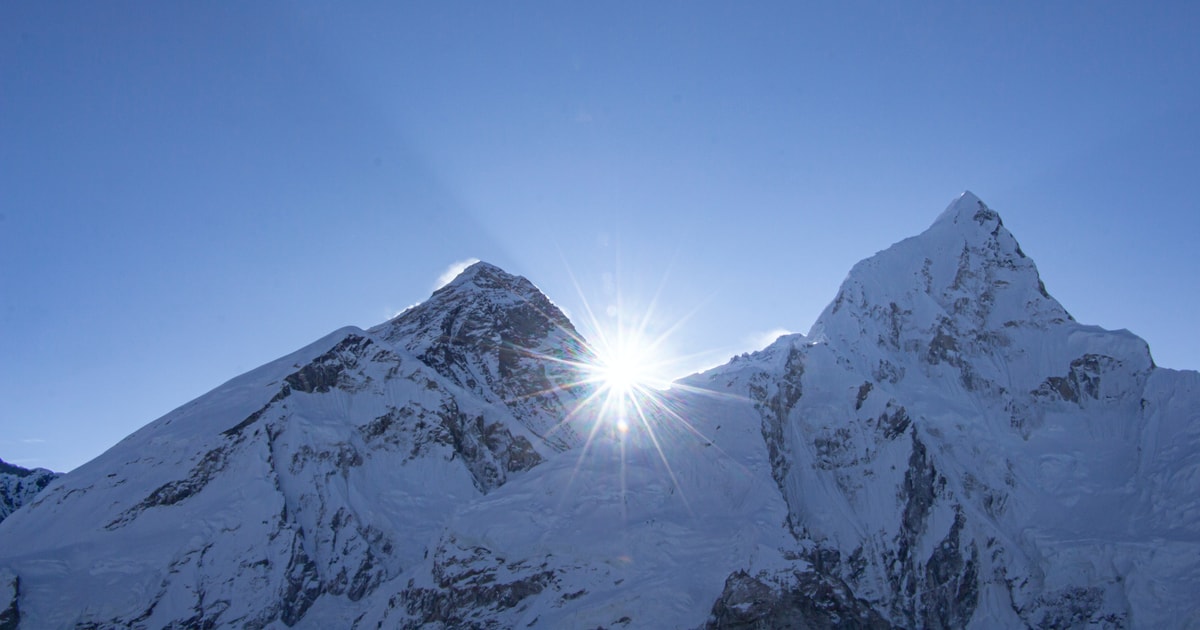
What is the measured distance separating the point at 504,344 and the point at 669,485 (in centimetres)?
4420

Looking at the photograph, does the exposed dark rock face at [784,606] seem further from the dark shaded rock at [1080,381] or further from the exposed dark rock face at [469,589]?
the dark shaded rock at [1080,381]

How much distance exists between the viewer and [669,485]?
258ft

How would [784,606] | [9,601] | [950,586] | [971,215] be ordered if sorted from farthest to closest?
[971,215], [950,586], [9,601], [784,606]

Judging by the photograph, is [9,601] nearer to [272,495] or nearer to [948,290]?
[272,495]

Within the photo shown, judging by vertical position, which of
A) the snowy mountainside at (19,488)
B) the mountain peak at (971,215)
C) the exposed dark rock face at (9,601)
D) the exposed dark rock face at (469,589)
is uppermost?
the mountain peak at (971,215)

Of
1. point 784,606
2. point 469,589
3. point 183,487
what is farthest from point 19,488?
point 784,606

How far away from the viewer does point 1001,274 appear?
134750 mm

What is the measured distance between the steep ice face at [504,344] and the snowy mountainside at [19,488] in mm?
58033

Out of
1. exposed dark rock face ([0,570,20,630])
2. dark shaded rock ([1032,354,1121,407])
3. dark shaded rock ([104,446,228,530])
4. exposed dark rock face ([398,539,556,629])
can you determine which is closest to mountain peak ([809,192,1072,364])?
dark shaded rock ([1032,354,1121,407])

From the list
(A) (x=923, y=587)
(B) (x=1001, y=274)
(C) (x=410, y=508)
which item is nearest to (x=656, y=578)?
(C) (x=410, y=508)

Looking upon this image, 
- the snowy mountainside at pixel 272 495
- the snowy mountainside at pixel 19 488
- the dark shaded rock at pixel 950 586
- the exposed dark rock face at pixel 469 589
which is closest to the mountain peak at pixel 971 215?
the dark shaded rock at pixel 950 586

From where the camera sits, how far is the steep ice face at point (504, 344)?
4281 inches

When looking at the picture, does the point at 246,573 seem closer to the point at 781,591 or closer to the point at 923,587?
the point at 781,591

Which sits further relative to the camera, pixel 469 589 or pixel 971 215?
pixel 971 215
